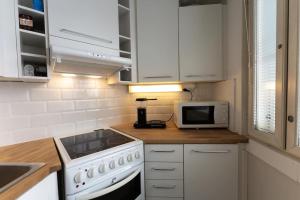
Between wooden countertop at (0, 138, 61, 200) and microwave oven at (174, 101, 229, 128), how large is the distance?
107cm

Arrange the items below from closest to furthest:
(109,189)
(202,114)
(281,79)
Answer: (281,79) → (109,189) → (202,114)

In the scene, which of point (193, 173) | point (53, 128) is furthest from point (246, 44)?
point (53, 128)

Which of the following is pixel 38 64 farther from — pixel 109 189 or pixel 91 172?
pixel 109 189

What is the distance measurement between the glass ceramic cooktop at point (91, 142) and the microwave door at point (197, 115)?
0.59 meters

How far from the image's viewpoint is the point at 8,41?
106 cm

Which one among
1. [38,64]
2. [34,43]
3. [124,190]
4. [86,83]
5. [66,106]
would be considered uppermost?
[34,43]

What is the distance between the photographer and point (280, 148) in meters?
1.01

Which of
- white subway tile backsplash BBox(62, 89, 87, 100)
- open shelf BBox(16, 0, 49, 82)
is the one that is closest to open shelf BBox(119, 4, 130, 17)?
open shelf BBox(16, 0, 49, 82)

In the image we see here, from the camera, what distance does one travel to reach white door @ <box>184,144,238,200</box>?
4.58 feet

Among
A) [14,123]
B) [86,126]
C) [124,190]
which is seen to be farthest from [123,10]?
[124,190]

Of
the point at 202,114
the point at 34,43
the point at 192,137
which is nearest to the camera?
the point at 34,43

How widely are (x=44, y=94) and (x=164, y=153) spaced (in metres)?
1.06

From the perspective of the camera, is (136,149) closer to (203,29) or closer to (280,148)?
(280,148)

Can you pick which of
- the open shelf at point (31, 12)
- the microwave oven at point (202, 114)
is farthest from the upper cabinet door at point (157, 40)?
the open shelf at point (31, 12)
